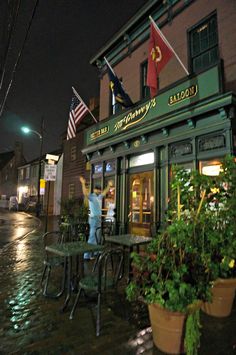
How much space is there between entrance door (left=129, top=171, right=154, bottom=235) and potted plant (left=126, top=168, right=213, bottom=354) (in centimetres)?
569

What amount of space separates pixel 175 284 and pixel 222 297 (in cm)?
138

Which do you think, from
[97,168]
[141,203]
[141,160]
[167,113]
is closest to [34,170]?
[97,168]

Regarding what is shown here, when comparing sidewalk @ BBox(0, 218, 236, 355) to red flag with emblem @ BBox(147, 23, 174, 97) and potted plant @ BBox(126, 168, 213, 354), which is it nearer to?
potted plant @ BBox(126, 168, 213, 354)

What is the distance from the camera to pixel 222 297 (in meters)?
3.57

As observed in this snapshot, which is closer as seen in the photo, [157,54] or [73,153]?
[157,54]

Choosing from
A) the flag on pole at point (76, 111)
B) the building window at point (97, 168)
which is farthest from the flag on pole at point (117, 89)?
the building window at point (97, 168)

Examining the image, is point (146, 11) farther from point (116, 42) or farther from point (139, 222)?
point (139, 222)

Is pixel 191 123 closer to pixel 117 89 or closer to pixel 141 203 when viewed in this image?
pixel 117 89

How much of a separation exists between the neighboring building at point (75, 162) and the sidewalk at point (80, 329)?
600 inches

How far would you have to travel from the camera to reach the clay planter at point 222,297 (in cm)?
353

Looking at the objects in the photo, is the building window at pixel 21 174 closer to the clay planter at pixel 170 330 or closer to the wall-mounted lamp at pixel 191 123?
the wall-mounted lamp at pixel 191 123

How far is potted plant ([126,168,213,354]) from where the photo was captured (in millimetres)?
2633

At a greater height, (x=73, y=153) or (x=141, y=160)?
(x=73, y=153)

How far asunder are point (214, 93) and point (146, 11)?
5835 mm
